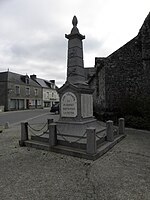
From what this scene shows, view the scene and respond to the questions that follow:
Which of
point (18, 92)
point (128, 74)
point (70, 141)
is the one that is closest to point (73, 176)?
point (70, 141)

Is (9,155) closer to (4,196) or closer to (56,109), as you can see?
(4,196)

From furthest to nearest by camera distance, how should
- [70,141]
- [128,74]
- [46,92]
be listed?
1. [46,92]
2. [128,74]
3. [70,141]

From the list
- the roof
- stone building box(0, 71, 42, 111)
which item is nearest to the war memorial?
stone building box(0, 71, 42, 111)

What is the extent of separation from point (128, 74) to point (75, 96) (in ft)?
22.6

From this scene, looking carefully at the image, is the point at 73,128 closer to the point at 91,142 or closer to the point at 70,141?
the point at 70,141

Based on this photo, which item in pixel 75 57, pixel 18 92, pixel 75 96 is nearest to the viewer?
pixel 75 96

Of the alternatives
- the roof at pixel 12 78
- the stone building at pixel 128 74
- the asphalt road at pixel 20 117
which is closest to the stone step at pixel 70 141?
the stone building at pixel 128 74

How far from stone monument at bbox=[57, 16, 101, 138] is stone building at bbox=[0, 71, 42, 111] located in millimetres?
28675

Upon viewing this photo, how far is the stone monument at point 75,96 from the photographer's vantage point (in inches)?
249

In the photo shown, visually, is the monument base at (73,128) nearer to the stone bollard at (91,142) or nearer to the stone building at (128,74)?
the stone bollard at (91,142)

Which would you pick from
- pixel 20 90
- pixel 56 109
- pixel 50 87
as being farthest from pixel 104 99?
pixel 50 87

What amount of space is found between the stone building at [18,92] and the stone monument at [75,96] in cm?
2867

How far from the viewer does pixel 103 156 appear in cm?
507

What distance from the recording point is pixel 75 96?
645cm
